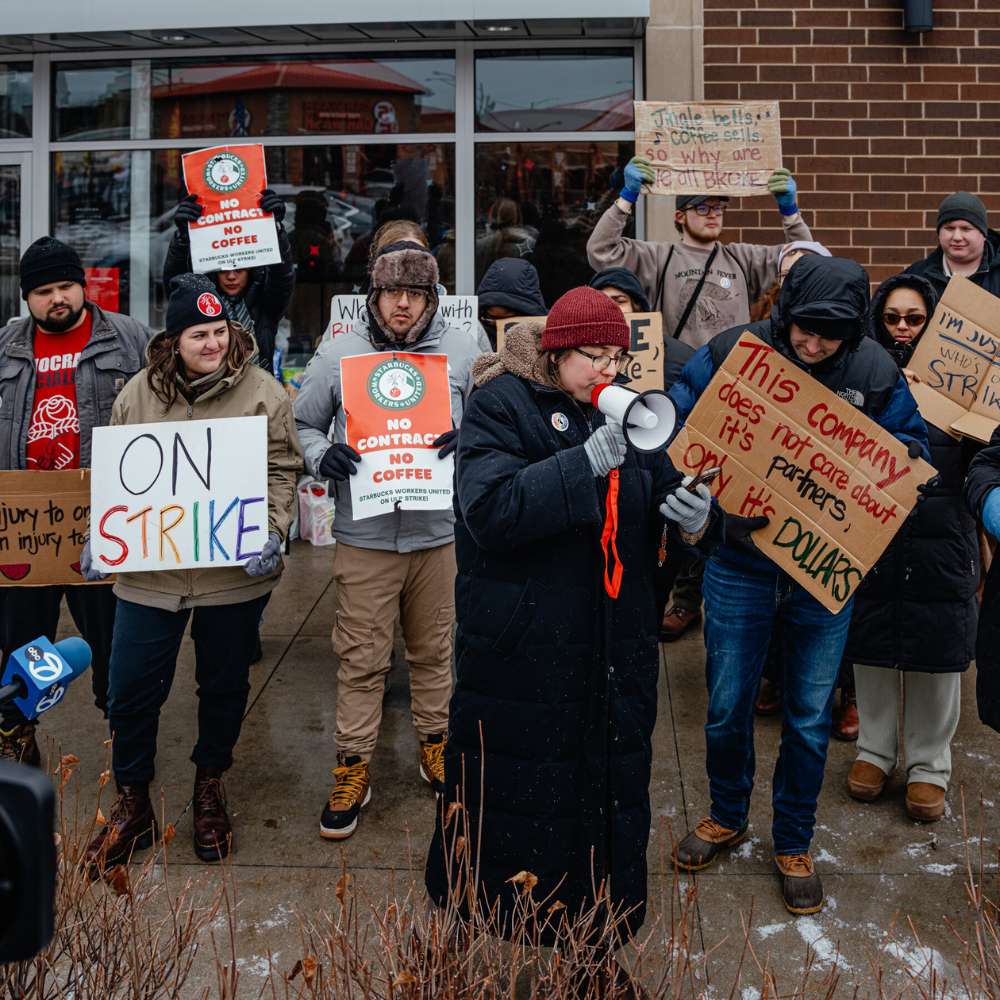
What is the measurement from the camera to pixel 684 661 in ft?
19.7

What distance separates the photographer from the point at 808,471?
367 centimetres

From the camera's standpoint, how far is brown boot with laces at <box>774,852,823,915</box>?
3.77 meters

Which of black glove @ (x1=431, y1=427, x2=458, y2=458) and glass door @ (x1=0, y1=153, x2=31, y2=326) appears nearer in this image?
black glove @ (x1=431, y1=427, x2=458, y2=458)

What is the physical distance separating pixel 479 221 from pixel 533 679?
581 centimetres

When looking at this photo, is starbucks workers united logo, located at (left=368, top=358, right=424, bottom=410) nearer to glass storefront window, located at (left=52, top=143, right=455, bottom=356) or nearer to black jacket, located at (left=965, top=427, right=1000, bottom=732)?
black jacket, located at (left=965, top=427, right=1000, bottom=732)

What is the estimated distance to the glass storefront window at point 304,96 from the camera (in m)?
8.27

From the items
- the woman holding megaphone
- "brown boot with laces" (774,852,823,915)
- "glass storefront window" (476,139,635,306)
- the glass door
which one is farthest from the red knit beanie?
the glass door

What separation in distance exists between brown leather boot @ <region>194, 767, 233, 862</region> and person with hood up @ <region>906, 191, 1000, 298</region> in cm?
354

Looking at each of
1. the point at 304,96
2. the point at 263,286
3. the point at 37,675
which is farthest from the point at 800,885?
the point at 304,96

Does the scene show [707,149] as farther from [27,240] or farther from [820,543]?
[27,240]

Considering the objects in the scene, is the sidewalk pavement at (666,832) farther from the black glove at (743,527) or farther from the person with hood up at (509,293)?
the person with hood up at (509,293)

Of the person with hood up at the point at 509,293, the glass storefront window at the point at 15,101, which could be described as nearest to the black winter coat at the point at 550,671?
the person with hood up at the point at 509,293

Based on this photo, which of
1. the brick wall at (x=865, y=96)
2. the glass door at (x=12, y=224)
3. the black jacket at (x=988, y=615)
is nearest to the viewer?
the black jacket at (x=988, y=615)

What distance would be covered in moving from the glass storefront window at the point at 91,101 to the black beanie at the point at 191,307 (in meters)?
5.11
